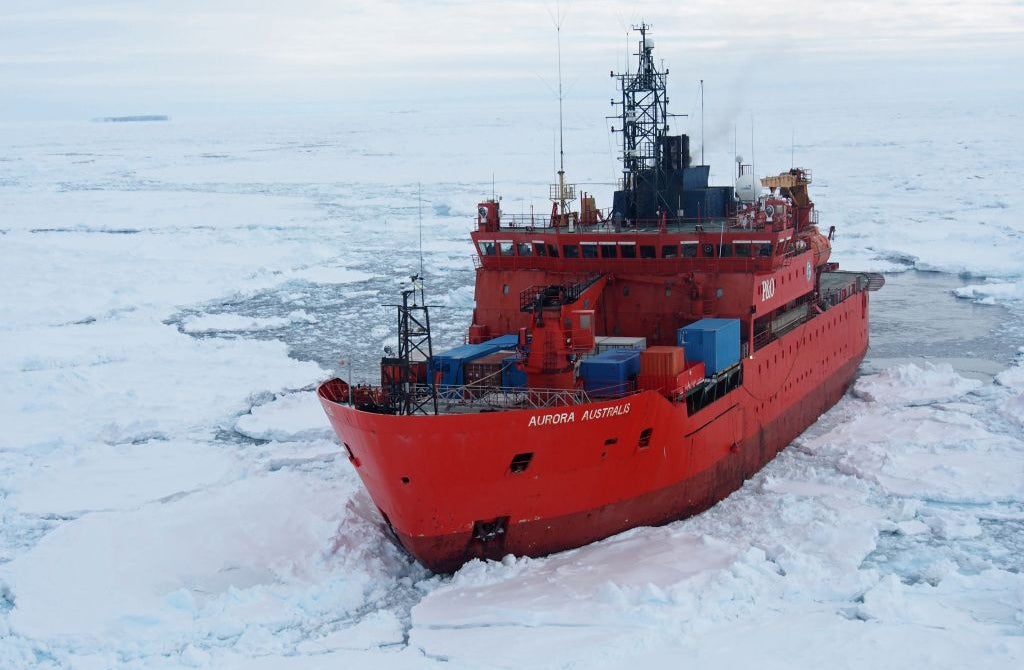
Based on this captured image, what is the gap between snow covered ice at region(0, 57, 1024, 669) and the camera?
12.2 meters

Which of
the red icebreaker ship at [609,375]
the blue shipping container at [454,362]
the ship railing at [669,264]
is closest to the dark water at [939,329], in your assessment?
the red icebreaker ship at [609,375]

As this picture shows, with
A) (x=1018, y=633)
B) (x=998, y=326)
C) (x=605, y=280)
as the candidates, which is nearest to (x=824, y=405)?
(x=605, y=280)

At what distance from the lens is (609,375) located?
50.9 ft

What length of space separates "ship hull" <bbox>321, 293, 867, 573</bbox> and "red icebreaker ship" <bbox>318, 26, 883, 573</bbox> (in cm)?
3

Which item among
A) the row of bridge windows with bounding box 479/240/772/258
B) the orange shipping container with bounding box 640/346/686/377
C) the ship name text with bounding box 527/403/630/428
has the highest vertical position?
the row of bridge windows with bounding box 479/240/772/258

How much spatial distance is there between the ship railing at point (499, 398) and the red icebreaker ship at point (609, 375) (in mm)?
41

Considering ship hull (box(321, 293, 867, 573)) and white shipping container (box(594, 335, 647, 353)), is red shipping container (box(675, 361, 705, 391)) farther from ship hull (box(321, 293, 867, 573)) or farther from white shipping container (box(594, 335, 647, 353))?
white shipping container (box(594, 335, 647, 353))

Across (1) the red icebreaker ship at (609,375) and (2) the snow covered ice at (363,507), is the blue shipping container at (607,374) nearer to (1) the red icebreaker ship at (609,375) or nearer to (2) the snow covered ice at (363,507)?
(1) the red icebreaker ship at (609,375)

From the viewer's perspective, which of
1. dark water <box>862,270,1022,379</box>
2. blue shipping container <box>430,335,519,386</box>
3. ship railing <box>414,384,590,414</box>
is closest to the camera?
ship railing <box>414,384,590,414</box>

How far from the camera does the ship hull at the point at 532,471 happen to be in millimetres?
13430

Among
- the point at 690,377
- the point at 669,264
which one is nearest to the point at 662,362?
the point at 690,377

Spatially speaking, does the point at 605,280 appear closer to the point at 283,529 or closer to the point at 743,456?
the point at 743,456

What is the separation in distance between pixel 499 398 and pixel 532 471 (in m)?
1.37

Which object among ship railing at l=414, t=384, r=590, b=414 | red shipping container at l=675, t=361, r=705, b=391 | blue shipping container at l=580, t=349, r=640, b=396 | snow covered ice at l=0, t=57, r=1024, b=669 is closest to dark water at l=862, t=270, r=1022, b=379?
snow covered ice at l=0, t=57, r=1024, b=669
